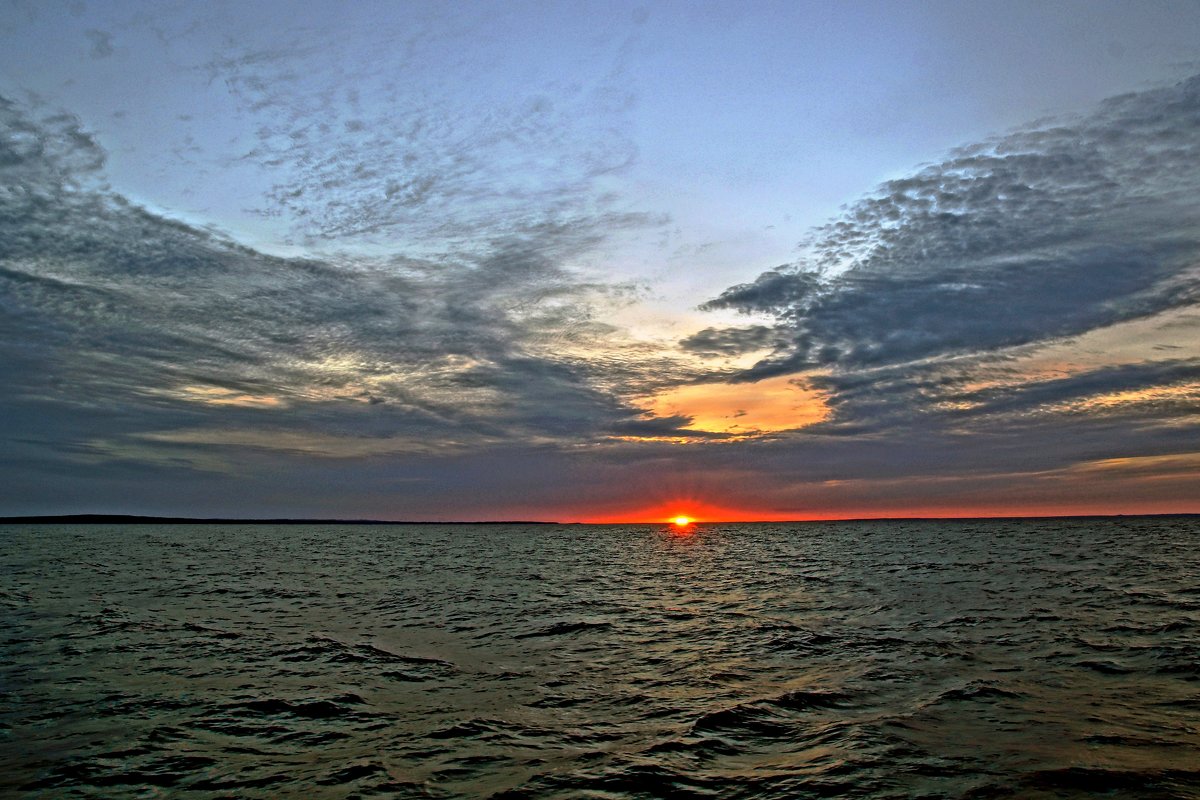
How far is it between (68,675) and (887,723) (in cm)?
2135

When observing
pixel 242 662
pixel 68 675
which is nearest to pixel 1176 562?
pixel 242 662

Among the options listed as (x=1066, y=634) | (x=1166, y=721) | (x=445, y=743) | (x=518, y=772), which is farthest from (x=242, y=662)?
(x=1066, y=634)

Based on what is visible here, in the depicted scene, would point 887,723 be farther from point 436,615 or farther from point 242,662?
point 436,615

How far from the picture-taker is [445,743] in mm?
13562

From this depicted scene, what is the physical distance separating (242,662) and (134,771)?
9.43 metres

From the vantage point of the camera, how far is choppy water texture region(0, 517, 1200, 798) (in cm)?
1158

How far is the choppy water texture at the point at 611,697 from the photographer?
11.6 m

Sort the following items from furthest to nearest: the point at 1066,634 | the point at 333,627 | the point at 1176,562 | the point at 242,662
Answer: the point at 1176,562 < the point at 333,627 < the point at 1066,634 < the point at 242,662

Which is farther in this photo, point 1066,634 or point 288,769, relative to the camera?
point 1066,634

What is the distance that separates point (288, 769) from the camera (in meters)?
12.2

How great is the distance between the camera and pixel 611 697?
1692 cm

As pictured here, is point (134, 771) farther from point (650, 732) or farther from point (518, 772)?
point (650, 732)

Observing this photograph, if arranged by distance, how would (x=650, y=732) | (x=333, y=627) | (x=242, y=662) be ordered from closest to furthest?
(x=650, y=732)
(x=242, y=662)
(x=333, y=627)

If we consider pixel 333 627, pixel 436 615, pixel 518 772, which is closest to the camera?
pixel 518 772
